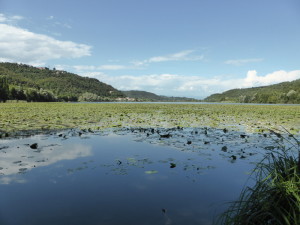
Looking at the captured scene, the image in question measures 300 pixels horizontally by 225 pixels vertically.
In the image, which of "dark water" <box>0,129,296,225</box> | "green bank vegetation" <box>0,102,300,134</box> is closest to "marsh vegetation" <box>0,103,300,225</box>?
"dark water" <box>0,129,296,225</box>

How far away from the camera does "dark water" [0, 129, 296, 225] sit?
4316 mm

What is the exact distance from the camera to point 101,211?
441 cm

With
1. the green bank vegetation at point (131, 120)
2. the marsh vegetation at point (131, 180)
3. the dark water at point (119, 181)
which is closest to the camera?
the marsh vegetation at point (131, 180)

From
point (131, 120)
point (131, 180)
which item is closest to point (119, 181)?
point (131, 180)

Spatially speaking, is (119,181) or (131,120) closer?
(119,181)

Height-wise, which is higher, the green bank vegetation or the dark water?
the green bank vegetation

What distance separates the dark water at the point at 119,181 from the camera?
432 centimetres

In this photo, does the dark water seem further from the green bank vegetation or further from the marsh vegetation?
the green bank vegetation

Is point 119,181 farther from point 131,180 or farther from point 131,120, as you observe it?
point 131,120

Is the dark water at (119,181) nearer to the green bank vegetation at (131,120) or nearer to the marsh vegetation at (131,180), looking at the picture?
the marsh vegetation at (131,180)

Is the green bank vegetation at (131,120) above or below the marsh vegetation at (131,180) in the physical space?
above

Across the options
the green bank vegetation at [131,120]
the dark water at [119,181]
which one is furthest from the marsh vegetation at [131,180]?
the green bank vegetation at [131,120]

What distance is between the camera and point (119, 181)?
6.03 metres

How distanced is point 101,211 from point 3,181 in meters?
3.49
